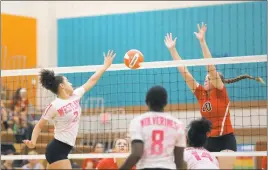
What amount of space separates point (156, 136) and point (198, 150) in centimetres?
113

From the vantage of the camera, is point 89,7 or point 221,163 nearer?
point 221,163

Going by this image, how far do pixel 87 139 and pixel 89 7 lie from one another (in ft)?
19.6

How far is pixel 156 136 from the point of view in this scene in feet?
24.0

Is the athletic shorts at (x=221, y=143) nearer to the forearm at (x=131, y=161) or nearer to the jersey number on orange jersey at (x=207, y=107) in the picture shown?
the jersey number on orange jersey at (x=207, y=107)

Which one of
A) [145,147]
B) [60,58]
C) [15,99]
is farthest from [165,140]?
[60,58]

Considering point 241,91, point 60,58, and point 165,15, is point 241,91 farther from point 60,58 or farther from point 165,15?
point 60,58

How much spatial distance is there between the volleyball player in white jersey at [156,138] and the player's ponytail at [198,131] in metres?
0.79

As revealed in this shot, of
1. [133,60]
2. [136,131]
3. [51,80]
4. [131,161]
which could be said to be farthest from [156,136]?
[133,60]

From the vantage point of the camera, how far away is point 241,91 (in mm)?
20812

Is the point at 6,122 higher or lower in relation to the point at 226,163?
higher

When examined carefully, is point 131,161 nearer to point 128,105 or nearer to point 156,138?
point 156,138

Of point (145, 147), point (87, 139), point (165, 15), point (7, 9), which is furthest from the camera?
point (7, 9)

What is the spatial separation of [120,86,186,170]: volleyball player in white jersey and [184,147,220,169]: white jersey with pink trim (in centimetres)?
74

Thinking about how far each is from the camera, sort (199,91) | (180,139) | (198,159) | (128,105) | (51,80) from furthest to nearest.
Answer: (128,105), (199,91), (51,80), (198,159), (180,139)
